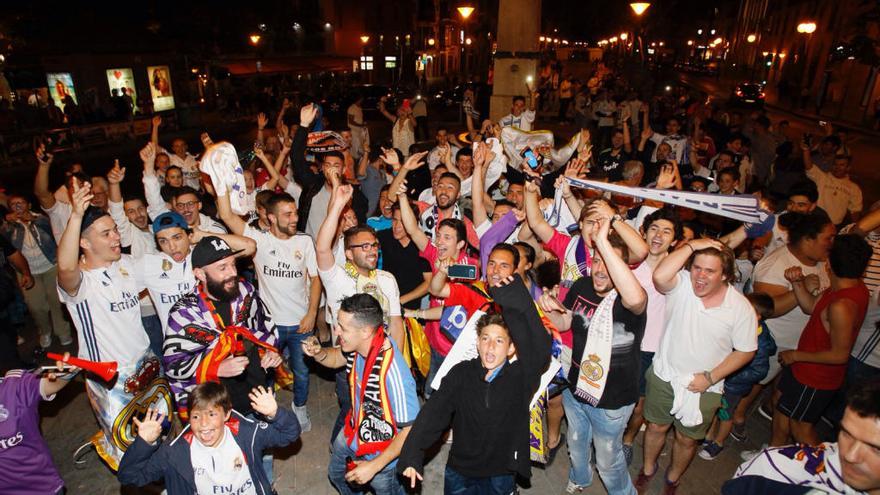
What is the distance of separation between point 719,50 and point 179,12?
225ft

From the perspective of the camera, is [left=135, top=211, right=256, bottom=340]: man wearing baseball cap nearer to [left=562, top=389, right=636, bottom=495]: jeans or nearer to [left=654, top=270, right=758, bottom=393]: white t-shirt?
Answer: [left=562, top=389, right=636, bottom=495]: jeans

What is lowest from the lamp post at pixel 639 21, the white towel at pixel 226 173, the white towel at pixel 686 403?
the white towel at pixel 686 403

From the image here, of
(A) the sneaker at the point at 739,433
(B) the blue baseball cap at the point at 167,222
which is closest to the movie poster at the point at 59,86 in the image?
(B) the blue baseball cap at the point at 167,222

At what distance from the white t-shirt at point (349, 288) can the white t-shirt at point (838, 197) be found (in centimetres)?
675

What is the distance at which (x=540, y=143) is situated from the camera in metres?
7.32

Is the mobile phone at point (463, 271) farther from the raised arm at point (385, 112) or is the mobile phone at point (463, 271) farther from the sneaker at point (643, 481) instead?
the raised arm at point (385, 112)

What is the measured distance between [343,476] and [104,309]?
228 centimetres

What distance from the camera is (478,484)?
329cm

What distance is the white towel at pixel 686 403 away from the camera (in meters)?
3.76

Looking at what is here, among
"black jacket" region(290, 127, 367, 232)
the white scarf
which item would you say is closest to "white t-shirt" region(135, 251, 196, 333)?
"black jacket" region(290, 127, 367, 232)

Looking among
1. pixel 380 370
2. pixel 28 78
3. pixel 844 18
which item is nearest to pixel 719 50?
pixel 844 18

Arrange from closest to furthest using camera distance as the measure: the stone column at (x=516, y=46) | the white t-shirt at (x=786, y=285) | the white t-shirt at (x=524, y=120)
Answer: the white t-shirt at (x=786, y=285), the white t-shirt at (x=524, y=120), the stone column at (x=516, y=46)

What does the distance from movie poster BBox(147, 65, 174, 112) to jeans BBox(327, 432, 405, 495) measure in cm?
2848

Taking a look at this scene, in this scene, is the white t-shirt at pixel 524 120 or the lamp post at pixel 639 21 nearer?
the white t-shirt at pixel 524 120
